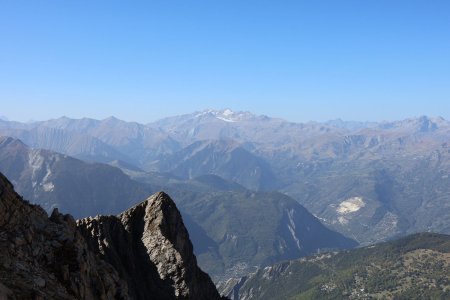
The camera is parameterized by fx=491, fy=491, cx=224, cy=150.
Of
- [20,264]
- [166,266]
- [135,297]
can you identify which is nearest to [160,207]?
[166,266]

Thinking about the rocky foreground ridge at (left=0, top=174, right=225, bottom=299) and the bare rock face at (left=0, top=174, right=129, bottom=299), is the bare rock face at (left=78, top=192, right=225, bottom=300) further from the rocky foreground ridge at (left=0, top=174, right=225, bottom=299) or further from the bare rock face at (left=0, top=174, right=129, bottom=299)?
the bare rock face at (left=0, top=174, right=129, bottom=299)

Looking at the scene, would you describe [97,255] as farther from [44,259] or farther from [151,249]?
[151,249]

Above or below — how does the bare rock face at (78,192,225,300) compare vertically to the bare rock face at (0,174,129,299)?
below

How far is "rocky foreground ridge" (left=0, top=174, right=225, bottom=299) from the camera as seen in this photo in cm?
3331

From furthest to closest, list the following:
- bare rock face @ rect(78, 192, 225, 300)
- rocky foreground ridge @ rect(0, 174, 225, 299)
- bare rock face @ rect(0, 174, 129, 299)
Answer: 1. bare rock face @ rect(78, 192, 225, 300)
2. rocky foreground ridge @ rect(0, 174, 225, 299)
3. bare rock face @ rect(0, 174, 129, 299)

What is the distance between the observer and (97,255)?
49.9 metres

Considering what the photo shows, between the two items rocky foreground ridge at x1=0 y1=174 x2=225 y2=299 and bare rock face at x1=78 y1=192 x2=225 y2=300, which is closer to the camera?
rocky foreground ridge at x1=0 y1=174 x2=225 y2=299

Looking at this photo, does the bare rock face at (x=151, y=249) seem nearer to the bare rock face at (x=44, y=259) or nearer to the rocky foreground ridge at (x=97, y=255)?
the rocky foreground ridge at (x=97, y=255)

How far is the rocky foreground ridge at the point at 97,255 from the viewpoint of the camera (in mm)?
33312

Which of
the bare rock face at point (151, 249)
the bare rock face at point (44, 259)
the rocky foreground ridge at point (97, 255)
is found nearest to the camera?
the bare rock face at point (44, 259)

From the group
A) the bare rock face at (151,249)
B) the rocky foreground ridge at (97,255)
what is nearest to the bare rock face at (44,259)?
the rocky foreground ridge at (97,255)

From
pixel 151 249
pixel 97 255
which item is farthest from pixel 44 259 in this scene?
pixel 151 249

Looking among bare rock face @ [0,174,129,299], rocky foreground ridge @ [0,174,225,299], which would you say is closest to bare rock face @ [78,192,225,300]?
rocky foreground ridge @ [0,174,225,299]

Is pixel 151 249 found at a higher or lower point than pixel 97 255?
lower
